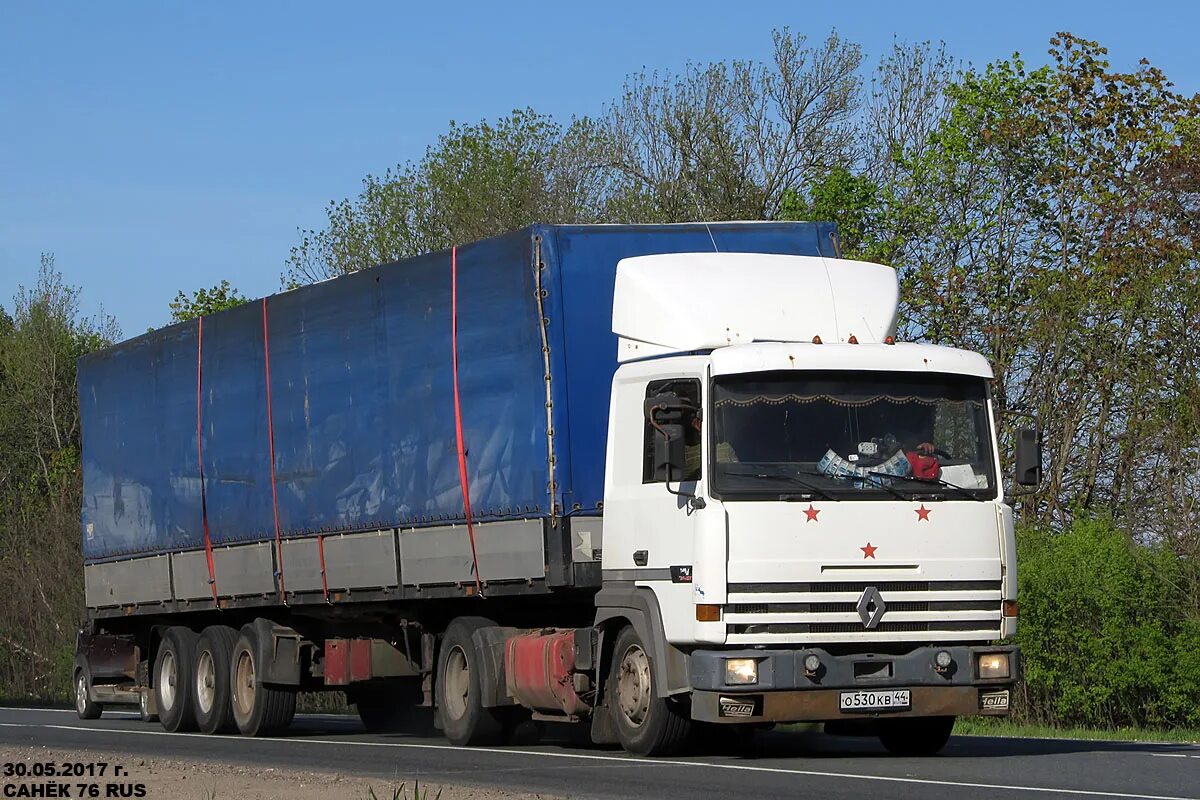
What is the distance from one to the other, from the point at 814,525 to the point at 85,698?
1554 centimetres

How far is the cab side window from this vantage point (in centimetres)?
1373

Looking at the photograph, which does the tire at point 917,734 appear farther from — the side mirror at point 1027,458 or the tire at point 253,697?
the tire at point 253,697

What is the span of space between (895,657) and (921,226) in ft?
81.2

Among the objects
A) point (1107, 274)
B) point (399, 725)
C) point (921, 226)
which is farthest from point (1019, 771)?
point (921, 226)

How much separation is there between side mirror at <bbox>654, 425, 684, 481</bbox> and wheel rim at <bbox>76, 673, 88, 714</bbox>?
14.5 metres

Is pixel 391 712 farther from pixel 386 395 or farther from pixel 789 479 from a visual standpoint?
pixel 789 479

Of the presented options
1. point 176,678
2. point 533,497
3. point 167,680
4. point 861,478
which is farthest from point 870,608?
point 167,680

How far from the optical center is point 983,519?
1379cm

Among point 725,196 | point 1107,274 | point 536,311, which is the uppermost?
point 725,196

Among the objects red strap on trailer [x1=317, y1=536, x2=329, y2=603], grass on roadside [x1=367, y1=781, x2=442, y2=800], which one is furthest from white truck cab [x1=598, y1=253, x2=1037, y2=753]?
red strap on trailer [x1=317, y1=536, x2=329, y2=603]

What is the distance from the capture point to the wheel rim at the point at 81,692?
26.1 metres

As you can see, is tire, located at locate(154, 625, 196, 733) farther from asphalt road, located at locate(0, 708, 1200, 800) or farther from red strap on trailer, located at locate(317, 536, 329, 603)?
red strap on trailer, located at locate(317, 536, 329, 603)

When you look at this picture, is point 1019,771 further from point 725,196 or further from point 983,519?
point 725,196

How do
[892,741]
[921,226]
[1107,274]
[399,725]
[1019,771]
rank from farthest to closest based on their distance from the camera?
[921,226] → [1107,274] → [399,725] → [892,741] → [1019,771]
